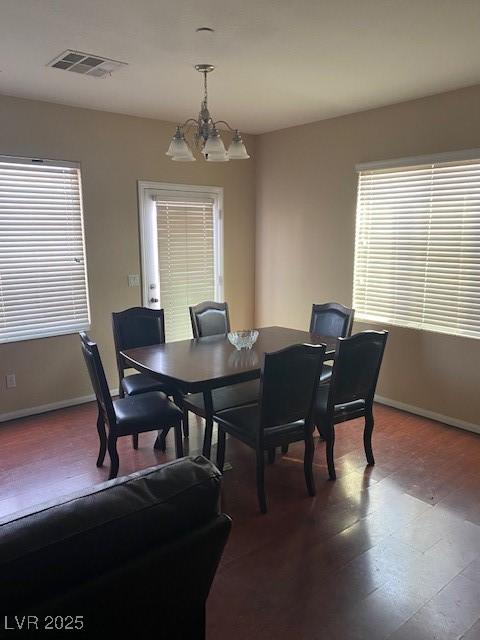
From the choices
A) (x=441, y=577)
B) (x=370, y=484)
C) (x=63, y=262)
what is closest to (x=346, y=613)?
(x=441, y=577)

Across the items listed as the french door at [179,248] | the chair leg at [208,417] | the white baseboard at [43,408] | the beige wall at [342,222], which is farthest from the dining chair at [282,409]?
the french door at [179,248]

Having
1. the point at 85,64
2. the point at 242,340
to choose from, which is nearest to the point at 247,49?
the point at 85,64

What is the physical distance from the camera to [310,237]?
491cm

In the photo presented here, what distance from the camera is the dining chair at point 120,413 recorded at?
9.24ft

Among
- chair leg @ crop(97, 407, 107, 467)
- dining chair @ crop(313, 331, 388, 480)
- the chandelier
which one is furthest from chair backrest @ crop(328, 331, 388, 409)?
chair leg @ crop(97, 407, 107, 467)

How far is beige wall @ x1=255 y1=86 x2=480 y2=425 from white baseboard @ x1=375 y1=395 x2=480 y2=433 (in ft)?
0.10

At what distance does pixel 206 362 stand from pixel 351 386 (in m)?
0.96

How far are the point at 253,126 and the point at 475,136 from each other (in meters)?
2.30

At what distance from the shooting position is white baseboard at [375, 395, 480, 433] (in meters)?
3.78

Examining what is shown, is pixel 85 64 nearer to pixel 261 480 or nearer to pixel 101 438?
pixel 101 438

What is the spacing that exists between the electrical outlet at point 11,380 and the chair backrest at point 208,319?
1.63m

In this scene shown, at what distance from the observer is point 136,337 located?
12.5 feet

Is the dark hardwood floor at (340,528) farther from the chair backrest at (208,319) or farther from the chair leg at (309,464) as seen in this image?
the chair backrest at (208,319)

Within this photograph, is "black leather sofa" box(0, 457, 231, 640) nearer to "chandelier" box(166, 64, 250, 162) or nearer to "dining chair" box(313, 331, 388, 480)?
"dining chair" box(313, 331, 388, 480)
